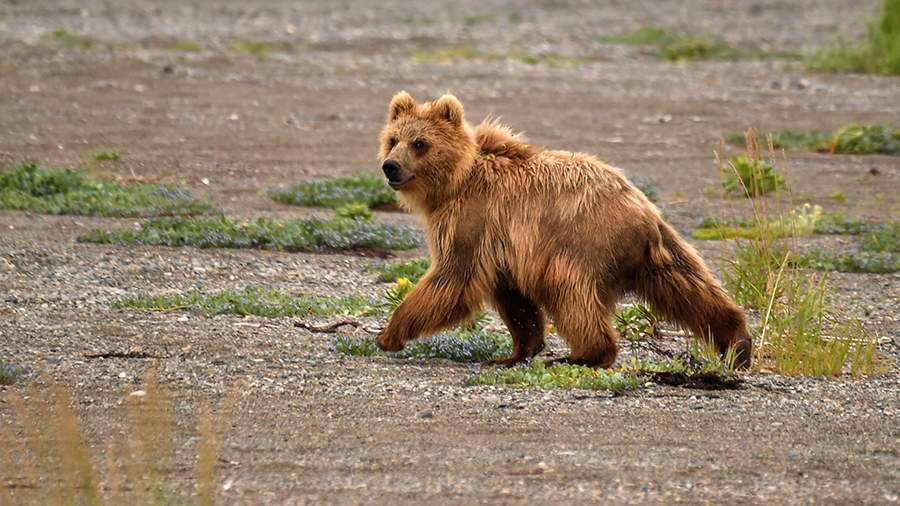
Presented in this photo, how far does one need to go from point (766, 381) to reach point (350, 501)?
2.75 m

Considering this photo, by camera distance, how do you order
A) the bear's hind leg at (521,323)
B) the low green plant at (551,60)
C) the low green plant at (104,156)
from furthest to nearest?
the low green plant at (551,60) < the low green plant at (104,156) < the bear's hind leg at (521,323)

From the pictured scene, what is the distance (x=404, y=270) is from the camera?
33.4ft

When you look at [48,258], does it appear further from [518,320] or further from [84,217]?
[518,320]

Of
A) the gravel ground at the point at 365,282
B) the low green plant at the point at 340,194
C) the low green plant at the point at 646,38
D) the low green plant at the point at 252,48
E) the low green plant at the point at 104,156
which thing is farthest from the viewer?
the low green plant at the point at 646,38

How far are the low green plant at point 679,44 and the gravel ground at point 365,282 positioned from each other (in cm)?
47

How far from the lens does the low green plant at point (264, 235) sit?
10953mm

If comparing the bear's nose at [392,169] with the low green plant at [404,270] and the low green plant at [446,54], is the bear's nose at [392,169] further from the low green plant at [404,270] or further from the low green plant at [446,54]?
the low green plant at [446,54]

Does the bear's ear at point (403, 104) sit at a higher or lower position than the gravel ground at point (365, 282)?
higher

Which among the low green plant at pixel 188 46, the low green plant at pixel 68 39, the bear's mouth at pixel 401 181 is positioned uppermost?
the bear's mouth at pixel 401 181

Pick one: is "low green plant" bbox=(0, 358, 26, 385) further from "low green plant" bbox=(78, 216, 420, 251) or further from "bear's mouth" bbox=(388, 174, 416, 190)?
"low green plant" bbox=(78, 216, 420, 251)

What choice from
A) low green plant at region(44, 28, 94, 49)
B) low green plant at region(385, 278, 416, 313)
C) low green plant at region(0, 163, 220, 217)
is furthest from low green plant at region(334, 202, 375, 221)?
low green plant at region(44, 28, 94, 49)

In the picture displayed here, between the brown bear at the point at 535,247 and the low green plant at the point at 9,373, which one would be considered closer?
the low green plant at the point at 9,373

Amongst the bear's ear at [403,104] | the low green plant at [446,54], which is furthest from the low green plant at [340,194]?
the low green plant at [446,54]

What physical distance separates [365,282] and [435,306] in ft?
7.98
